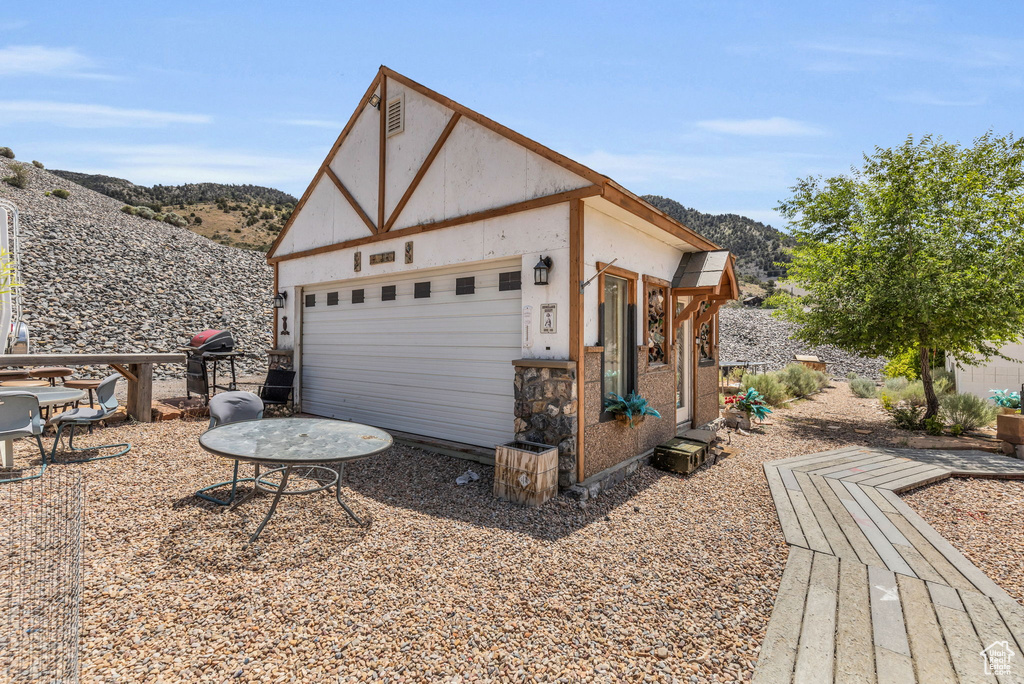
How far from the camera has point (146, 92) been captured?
6.91m

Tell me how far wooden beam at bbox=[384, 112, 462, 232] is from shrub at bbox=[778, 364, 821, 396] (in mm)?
11934

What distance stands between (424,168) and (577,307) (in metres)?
3.09

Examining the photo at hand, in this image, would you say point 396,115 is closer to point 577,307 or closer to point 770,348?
point 577,307

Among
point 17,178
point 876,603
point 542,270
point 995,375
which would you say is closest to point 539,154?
point 542,270

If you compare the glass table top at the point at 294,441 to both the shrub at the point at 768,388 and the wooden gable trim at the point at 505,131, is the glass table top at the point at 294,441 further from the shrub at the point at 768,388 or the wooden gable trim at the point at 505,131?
the shrub at the point at 768,388

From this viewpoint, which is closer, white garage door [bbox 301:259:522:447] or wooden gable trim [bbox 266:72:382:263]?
white garage door [bbox 301:259:522:447]

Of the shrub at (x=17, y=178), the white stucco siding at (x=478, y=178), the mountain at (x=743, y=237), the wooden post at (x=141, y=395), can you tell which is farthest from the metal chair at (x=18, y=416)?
the mountain at (x=743, y=237)

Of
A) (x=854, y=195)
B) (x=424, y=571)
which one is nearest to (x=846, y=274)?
(x=854, y=195)

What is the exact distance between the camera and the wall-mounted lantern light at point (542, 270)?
4.83 meters

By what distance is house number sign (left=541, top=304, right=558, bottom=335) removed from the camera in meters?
4.83

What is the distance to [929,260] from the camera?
27.6ft

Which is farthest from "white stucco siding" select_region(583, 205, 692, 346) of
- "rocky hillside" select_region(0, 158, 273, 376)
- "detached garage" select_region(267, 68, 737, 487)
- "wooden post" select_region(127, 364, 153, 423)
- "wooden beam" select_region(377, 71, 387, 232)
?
"rocky hillside" select_region(0, 158, 273, 376)

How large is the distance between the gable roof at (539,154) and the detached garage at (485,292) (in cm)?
3

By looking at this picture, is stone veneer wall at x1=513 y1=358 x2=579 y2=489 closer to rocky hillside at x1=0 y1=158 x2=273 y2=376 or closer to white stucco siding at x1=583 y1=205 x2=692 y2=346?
white stucco siding at x1=583 y1=205 x2=692 y2=346
